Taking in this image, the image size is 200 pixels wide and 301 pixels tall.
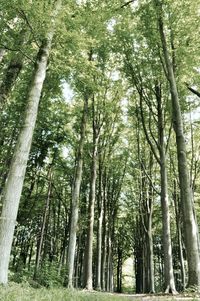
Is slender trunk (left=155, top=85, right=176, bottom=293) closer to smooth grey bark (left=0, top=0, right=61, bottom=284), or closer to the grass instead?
the grass

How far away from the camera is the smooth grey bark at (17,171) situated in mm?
6458

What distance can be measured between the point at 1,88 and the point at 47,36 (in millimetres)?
2324

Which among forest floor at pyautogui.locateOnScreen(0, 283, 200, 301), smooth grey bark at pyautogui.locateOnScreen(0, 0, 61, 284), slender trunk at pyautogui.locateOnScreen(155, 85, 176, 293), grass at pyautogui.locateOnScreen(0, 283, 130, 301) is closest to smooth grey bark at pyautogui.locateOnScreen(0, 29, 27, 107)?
smooth grey bark at pyautogui.locateOnScreen(0, 0, 61, 284)

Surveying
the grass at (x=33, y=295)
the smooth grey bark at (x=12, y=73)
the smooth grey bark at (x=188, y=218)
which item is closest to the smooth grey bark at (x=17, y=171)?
the grass at (x=33, y=295)

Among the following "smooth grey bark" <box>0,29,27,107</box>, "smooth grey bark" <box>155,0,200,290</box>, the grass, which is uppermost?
"smooth grey bark" <box>0,29,27,107</box>

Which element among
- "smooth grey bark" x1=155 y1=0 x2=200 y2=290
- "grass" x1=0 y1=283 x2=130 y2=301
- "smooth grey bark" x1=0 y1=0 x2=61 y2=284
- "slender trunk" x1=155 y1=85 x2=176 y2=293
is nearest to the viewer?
"grass" x1=0 y1=283 x2=130 y2=301

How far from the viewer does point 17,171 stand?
7.23m

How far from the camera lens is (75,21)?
9109 mm

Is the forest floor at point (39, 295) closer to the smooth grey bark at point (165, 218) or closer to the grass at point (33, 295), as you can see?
the grass at point (33, 295)

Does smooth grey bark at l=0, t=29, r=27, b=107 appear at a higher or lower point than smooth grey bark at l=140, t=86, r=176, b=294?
higher

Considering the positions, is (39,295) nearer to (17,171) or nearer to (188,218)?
(17,171)

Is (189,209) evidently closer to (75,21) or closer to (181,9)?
(75,21)

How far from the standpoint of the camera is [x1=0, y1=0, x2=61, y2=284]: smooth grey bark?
646cm

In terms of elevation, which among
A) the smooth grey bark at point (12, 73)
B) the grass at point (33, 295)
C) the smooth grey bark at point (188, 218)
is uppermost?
the smooth grey bark at point (12, 73)
